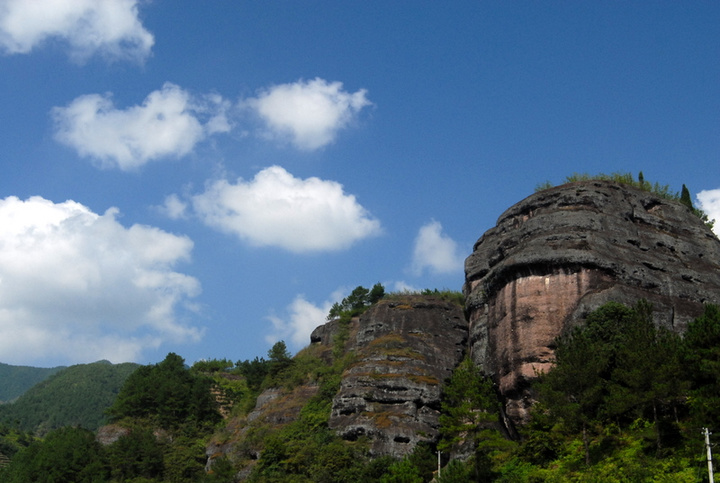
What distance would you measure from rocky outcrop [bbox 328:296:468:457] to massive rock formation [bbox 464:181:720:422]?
543 centimetres

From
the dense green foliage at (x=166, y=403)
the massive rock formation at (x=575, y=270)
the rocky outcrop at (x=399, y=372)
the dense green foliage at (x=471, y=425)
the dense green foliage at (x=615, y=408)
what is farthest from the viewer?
the dense green foliage at (x=166, y=403)

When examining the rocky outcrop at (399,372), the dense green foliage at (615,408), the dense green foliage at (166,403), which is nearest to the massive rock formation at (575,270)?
the dense green foliage at (615,408)

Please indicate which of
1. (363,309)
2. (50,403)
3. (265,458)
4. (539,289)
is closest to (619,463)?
(539,289)

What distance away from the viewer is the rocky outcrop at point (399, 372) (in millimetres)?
63844

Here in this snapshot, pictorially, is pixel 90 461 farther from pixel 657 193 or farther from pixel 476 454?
pixel 657 193

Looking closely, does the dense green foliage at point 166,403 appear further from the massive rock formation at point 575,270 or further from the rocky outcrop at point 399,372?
the massive rock formation at point 575,270

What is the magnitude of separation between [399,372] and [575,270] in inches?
799

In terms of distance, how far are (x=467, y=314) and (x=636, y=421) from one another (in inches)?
1260

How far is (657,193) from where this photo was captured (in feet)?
241

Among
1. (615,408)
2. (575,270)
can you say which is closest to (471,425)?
(615,408)

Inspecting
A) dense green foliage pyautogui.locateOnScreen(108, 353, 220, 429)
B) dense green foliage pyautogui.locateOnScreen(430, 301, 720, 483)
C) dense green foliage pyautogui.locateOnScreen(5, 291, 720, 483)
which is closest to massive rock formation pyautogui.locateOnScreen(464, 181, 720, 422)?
dense green foliage pyautogui.locateOnScreen(5, 291, 720, 483)

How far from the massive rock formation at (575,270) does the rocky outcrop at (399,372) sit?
5426 mm

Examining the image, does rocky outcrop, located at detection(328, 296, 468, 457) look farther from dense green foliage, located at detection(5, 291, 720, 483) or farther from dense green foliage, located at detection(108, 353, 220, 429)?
dense green foliage, located at detection(108, 353, 220, 429)

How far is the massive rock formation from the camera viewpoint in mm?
57250
